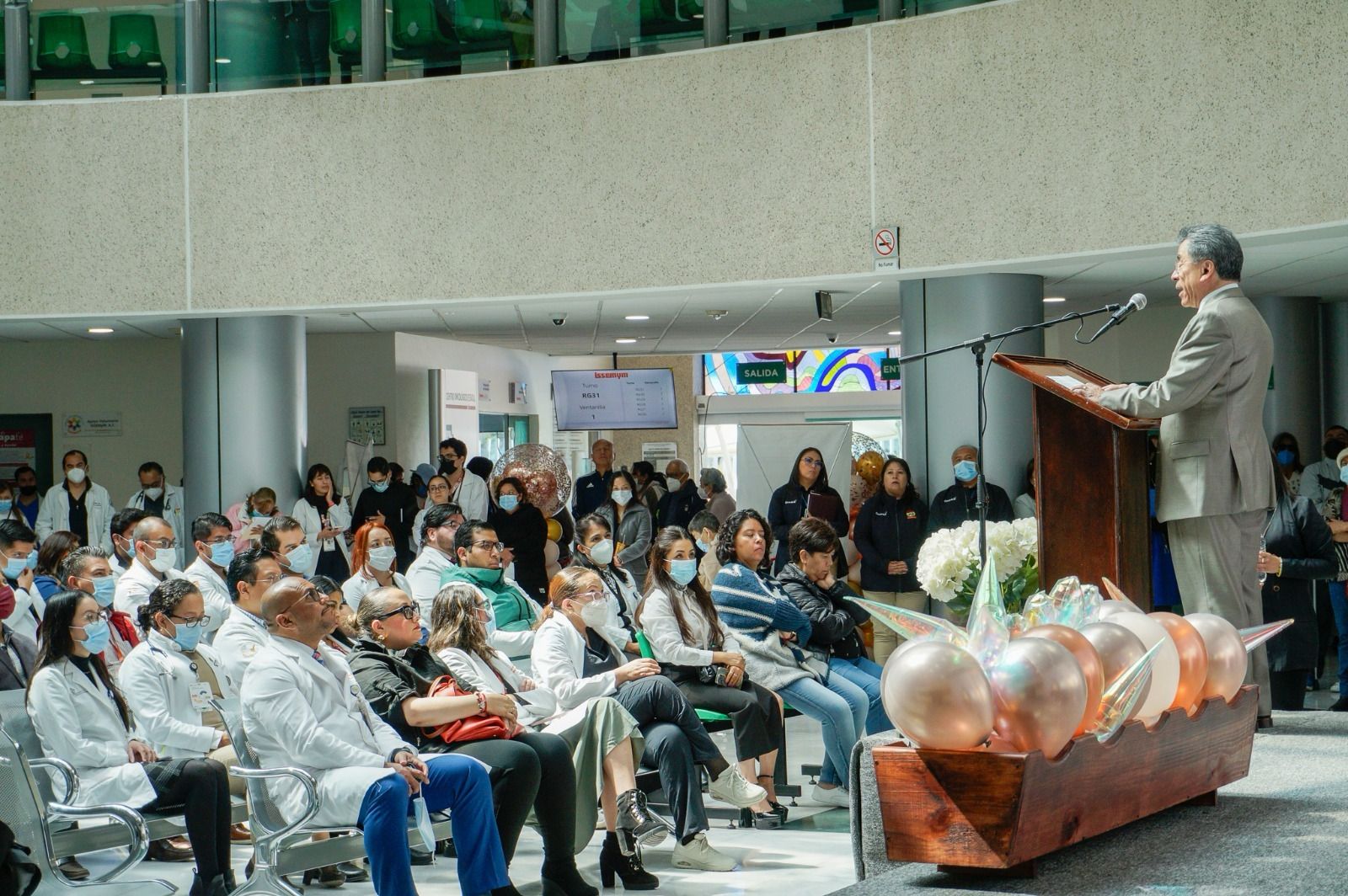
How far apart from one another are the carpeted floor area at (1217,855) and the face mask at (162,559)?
497cm

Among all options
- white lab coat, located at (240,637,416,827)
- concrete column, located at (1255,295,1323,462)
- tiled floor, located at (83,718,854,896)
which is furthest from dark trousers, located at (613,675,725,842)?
concrete column, located at (1255,295,1323,462)

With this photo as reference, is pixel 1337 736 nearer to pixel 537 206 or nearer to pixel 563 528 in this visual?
pixel 537 206

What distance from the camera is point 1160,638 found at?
295 centimetres

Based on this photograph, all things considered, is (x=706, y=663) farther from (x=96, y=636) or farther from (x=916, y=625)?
(x=916, y=625)

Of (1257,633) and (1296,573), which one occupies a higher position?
(1257,633)

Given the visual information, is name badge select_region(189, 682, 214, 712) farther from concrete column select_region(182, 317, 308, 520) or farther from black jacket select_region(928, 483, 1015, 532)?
concrete column select_region(182, 317, 308, 520)

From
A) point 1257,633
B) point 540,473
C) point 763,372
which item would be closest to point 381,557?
point 540,473

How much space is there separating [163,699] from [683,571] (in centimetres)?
223

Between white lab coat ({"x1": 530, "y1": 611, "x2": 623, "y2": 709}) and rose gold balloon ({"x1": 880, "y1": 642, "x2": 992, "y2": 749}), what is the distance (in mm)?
3008

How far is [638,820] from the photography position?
5.02 m

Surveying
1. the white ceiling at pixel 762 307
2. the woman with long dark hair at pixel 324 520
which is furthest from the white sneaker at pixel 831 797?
the woman with long dark hair at pixel 324 520

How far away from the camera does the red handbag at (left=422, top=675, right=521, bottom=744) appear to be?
4715 millimetres

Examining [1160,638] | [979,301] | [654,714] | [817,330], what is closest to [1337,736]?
[1160,638]

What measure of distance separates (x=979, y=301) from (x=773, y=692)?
10.7 feet
